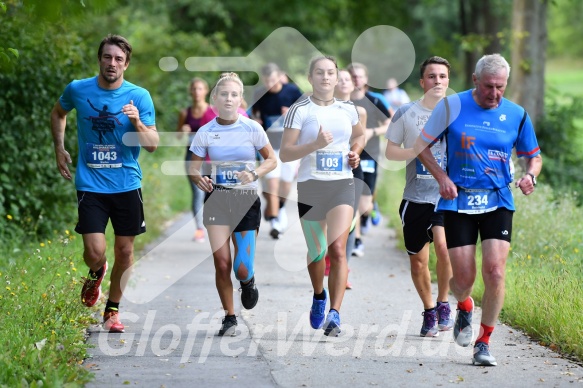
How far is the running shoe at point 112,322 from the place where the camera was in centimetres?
773

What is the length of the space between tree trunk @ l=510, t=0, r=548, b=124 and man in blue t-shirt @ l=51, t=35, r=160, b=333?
413 inches

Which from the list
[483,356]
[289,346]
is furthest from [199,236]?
[483,356]

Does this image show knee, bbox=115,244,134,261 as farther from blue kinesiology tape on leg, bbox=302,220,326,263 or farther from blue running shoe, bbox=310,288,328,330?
blue running shoe, bbox=310,288,328,330

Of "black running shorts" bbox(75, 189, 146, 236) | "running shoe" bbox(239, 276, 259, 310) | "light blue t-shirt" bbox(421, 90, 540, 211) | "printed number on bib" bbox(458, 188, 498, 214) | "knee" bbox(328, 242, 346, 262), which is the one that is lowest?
"running shoe" bbox(239, 276, 259, 310)

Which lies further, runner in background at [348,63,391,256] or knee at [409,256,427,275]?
runner in background at [348,63,391,256]

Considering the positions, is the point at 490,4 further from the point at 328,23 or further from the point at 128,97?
the point at 128,97

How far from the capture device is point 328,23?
3728cm

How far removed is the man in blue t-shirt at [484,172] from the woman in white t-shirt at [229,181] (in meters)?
1.56

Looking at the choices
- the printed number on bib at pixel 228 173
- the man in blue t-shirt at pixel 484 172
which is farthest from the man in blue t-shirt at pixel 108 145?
the man in blue t-shirt at pixel 484 172

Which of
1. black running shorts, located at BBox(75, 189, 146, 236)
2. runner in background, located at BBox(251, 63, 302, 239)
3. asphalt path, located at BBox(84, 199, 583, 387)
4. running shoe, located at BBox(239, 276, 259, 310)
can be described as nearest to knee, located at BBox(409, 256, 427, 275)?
asphalt path, located at BBox(84, 199, 583, 387)

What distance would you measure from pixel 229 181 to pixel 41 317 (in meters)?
1.69

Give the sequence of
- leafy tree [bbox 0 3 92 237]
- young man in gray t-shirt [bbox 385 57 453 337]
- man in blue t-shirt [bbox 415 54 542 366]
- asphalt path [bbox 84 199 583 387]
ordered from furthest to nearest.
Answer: leafy tree [bbox 0 3 92 237], young man in gray t-shirt [bbox 385 57 453 337], man in blue t-shirt [bbox 415 54 542 366], asphalt path [bbox 84 199 583 387]

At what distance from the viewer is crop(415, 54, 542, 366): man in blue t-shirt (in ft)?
21.5

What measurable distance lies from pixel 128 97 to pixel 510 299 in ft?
11.6
